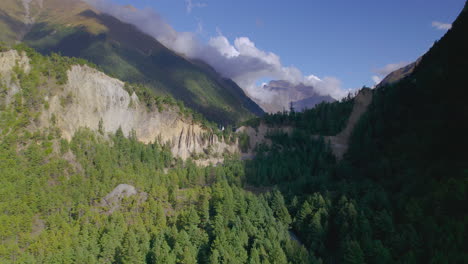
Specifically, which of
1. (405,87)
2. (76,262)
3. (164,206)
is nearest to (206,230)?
(164,206)

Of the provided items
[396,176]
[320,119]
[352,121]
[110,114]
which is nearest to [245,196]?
[396,176]

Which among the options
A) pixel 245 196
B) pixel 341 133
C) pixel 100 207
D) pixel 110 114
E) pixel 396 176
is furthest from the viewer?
pixel 341 133

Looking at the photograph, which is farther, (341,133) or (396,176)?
(341,133)

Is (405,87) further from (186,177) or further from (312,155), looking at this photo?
(186,177)

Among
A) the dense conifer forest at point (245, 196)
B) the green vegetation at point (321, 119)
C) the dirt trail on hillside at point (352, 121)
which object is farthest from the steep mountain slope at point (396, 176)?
the green vegetation at point (321, 119)

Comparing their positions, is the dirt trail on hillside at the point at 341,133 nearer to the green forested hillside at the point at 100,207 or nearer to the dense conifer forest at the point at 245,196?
the dense conifer forest at the point at 245,196

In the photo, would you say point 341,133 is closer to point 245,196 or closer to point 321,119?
point 321,119
